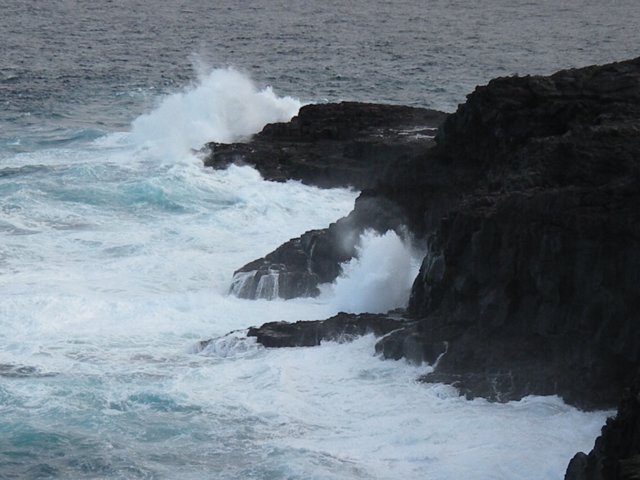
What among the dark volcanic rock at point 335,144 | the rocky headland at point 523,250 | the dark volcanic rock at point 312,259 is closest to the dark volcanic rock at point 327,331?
the rocky headland at point 523,250

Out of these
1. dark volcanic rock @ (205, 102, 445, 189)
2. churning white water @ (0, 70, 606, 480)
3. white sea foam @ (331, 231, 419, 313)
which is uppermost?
dark volcanic rock @ (205, 102, 445, 189)

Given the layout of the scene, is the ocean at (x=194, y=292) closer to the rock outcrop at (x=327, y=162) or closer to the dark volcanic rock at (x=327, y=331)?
the dark volcanic rock at (x=327, y=331)

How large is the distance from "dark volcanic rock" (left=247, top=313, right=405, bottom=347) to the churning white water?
24cm

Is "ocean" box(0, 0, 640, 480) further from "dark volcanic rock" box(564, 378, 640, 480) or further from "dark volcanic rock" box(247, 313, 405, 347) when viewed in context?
"dark volcanic rock" box(564, 378, 640, 480)

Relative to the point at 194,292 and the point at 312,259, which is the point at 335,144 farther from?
the point at 194,292

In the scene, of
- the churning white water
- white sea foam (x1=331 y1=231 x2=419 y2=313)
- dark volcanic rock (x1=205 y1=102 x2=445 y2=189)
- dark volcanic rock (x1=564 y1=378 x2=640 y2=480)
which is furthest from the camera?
dark volcanic rock (x1=205 y1=102 x2=445 y2=189)

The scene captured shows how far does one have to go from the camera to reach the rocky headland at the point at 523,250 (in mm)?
22906

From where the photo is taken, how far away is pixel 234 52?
6525 centimetres

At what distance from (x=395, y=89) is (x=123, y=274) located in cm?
2510

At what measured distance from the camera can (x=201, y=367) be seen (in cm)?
2548

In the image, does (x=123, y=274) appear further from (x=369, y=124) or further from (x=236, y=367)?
(x=369, y=124)

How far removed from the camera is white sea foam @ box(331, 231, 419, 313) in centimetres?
2778

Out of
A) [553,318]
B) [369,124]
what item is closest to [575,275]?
[553,318]

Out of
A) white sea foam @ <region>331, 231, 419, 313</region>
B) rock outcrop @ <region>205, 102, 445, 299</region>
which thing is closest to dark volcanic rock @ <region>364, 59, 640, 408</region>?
white sea foam @ <region>331, 231, 419, 313</region>
